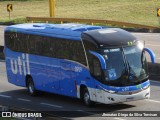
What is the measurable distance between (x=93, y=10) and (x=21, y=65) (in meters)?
53.7

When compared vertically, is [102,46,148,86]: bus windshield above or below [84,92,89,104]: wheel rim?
above

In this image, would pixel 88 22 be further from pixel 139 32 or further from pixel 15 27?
pixel 15 27

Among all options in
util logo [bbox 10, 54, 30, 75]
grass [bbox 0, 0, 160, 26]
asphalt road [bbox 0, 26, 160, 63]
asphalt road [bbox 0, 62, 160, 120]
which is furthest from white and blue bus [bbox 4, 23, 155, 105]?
grass [bbox 0, 0, 160, 26]

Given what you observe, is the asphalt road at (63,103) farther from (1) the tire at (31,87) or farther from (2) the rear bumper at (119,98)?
(2) the rear bumper at (119,98)

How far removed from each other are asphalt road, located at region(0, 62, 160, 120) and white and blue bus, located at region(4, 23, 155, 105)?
38 cm

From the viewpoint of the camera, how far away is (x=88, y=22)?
55.8m

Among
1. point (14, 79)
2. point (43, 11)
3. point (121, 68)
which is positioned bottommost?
point (43, 11)

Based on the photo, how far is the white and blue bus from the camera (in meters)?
19.4

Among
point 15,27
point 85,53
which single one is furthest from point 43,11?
point 85,53

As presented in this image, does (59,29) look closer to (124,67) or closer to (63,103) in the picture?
(63,103)

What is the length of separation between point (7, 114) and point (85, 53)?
5.05 metres

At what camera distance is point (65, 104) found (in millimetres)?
21469

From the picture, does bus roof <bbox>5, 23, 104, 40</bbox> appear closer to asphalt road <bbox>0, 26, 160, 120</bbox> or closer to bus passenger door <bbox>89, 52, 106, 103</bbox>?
bus passenger door <bbox>89, 52, 106, 103</bbox>

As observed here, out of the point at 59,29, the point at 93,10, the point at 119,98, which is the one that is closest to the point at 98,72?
the point at 119,98
